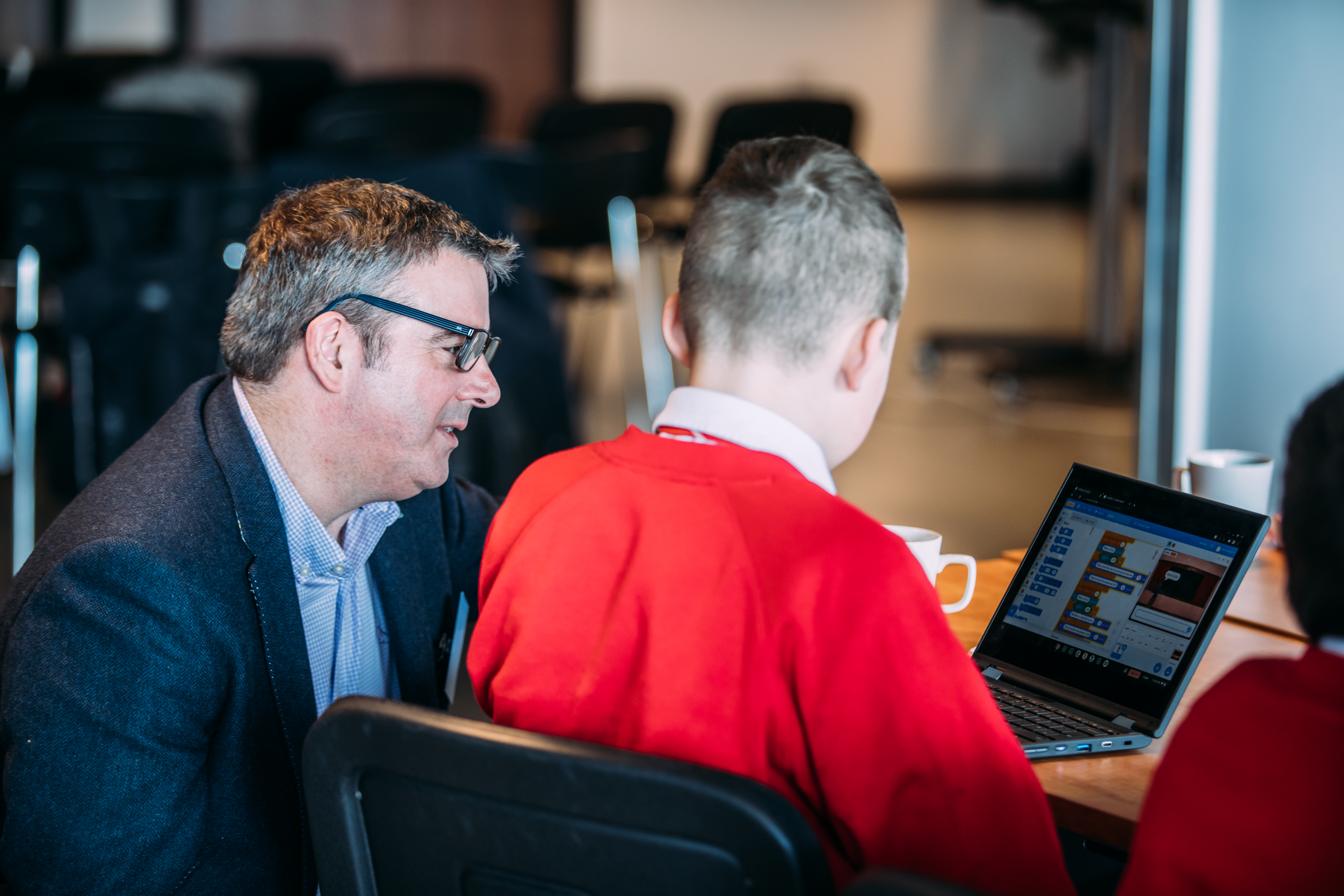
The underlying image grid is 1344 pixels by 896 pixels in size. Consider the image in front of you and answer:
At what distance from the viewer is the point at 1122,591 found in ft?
3.74

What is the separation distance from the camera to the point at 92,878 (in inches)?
41.7

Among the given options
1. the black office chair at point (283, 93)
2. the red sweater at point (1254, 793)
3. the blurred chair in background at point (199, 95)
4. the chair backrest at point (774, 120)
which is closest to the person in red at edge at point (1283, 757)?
the red sweater at point (1254, 793)

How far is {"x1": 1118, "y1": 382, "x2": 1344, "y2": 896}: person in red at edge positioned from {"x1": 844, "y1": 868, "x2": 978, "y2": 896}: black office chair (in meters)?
0.16

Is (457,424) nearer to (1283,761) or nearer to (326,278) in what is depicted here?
(326,278)

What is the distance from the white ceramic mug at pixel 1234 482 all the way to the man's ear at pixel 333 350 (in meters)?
0.95

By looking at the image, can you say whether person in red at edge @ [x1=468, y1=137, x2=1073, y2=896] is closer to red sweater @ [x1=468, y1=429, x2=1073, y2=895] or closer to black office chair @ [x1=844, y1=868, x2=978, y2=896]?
red sweater @ [x1=468, y1=429, x2=1073, y2=895]

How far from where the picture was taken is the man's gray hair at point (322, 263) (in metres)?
1.24

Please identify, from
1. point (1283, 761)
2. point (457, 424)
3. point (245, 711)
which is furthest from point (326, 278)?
point (1283, 761)

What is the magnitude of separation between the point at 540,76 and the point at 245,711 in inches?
280

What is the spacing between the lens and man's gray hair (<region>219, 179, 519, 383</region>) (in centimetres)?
124

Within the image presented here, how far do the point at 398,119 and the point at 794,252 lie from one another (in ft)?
13.0

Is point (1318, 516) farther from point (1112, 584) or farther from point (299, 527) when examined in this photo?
point (299, 527)

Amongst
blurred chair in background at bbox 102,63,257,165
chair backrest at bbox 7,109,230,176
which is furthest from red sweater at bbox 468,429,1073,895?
blurred chair in background at bbox 102,63,257,165

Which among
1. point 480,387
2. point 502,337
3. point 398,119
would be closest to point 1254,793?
point 480,387
